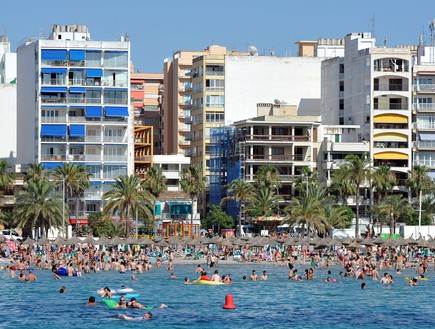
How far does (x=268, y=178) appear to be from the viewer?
141625 mm

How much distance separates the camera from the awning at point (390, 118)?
148875 mm

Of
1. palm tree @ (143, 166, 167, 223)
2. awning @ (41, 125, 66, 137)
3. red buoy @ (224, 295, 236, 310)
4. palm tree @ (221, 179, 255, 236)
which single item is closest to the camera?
red buoy @ (224, 295, 236, 310)

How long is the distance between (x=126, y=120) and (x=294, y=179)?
2237 cm

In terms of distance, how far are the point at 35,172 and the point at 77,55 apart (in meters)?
17.6

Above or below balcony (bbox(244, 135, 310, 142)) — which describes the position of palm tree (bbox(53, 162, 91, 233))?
below

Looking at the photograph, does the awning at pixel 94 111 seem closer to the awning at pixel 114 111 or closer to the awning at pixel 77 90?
the awning at pixel 114 111

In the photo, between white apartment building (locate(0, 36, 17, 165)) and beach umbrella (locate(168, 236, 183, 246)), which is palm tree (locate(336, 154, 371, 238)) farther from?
white apartment building (locate(0, 36, 17, 165))

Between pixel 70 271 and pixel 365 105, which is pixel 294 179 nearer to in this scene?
pixel 365 105

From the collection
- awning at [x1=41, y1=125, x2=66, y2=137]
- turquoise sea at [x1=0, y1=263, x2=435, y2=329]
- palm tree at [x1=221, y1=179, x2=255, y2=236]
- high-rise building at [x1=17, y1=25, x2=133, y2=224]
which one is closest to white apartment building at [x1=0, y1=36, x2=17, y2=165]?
high-rise building at [x1=17, y1=25, x2=133, y2=224]

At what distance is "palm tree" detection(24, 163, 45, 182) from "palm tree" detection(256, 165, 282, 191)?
24847mm

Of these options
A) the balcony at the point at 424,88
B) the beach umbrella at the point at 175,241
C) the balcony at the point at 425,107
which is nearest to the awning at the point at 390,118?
the balcony at the point at 425,107

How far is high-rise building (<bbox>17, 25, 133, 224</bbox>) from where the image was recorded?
148 meters

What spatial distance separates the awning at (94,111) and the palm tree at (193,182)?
12.8m

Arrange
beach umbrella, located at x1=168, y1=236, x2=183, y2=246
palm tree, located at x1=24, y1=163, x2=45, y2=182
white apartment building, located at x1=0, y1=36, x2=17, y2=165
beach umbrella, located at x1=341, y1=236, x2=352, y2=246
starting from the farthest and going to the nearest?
white apartment building, located at x1=0, y1=36, x2=17, y2=165
palm tree, located at x1=24, y1=163, x2=45, y2=182
beach umbrella, located at x1=341, y1=236, x2=352, y2=246
beach umbrella, located at x1=168, y1=236, x2=183, y2=246
